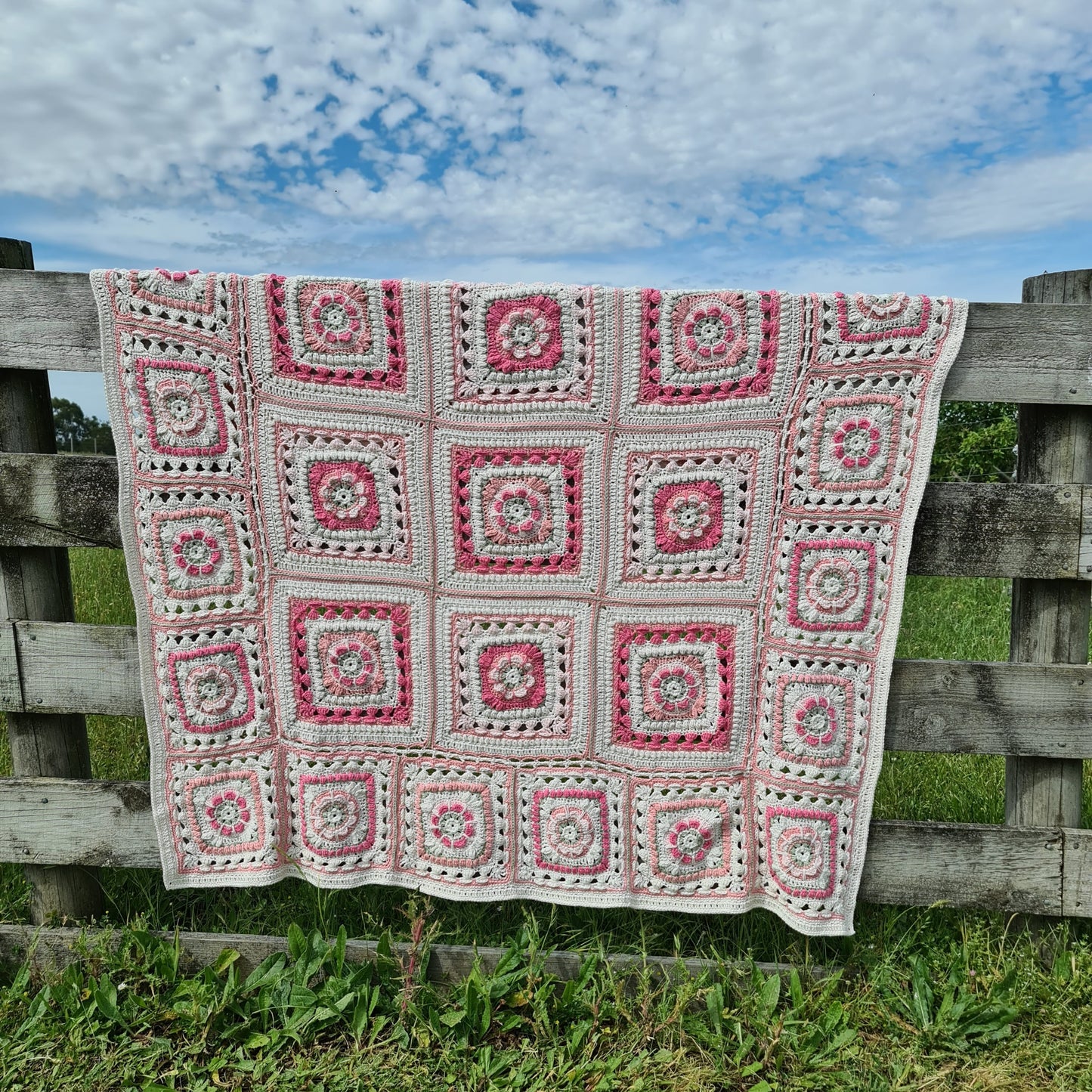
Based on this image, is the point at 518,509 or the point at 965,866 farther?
the point at 965,866

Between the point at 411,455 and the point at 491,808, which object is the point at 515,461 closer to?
the point at 411,455

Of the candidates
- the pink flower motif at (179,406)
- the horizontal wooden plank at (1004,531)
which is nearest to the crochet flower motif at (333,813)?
the pink flower motif at (179,406)

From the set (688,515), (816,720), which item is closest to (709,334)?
(688,515)

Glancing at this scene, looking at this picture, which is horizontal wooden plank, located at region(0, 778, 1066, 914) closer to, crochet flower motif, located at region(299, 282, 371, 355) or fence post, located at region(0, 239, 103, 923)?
fence post, located at region(0, 239, 103, 923)

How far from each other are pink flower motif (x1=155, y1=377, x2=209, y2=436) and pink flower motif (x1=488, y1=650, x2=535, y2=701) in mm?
822

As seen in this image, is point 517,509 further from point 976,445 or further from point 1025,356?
point 976,445

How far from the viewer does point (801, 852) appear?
6.30ft

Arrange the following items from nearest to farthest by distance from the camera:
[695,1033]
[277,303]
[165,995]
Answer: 1. [277,303]
2. [695,1033]
3. [165,995]

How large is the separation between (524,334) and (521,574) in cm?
50

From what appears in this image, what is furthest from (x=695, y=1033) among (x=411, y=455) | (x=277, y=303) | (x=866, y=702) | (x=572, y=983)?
(x=277, y=303)

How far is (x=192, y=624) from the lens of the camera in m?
1.91

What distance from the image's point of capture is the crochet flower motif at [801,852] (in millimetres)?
1908

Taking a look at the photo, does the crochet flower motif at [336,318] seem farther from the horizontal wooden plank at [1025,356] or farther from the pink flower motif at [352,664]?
the horizontal wooden plank at [1025,356]

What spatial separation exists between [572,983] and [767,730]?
2.41ft
